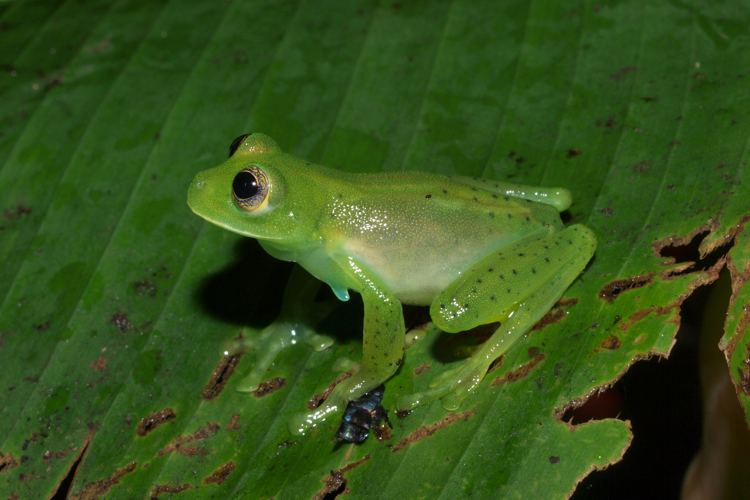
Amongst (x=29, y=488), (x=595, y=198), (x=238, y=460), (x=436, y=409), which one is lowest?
(x=29, y=488)

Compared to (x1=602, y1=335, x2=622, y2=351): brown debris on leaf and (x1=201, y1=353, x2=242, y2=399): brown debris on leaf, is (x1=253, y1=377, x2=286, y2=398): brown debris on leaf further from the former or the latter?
(x1=602, y1=335, x2=622, y2=351): brown debris on leaf

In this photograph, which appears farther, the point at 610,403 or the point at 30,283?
the point at 30,283

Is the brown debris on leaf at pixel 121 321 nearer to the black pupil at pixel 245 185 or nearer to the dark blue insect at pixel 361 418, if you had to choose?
the black pupil at pixel 245 185

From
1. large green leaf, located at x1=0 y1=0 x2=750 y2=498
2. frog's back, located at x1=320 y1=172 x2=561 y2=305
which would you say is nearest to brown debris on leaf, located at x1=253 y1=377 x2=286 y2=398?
large green leaf, located at x1=0 y1=0 x2=750 y2=498

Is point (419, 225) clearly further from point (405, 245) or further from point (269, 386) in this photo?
point (269, 386)

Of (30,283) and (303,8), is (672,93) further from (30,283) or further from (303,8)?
(30,283)

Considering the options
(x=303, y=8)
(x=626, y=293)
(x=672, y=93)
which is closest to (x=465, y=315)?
(x=626, y=293)
